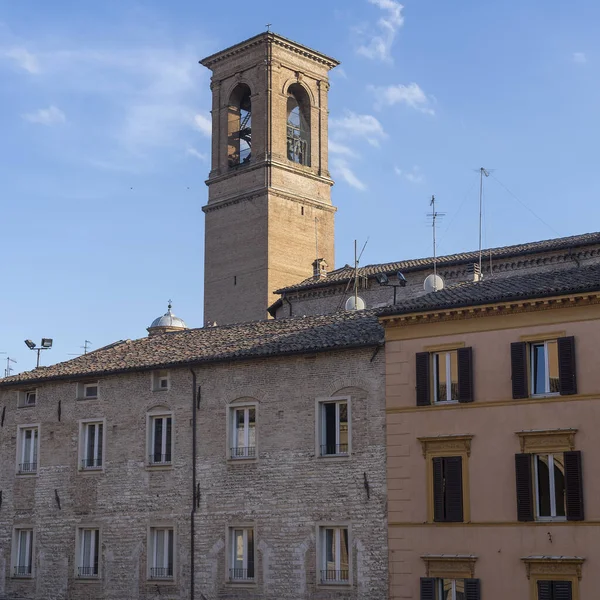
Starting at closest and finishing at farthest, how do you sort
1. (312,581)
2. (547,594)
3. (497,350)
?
1. (547,594)
2. (497,350)
3. (312,581)

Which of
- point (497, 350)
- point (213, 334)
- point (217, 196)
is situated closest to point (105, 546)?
point (213, 334)

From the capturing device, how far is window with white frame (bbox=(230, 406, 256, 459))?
1195 inches

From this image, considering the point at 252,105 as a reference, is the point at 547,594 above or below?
below

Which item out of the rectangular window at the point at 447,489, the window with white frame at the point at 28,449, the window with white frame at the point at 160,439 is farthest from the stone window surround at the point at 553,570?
the window with white frame at the point at 28,449

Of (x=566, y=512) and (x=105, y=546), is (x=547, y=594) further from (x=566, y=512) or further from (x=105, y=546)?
(x=105, y=546)

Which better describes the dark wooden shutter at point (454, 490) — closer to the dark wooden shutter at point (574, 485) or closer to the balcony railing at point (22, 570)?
the dark wooden shutter at point (574, 485)

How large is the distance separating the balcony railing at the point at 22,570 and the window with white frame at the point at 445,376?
14.4m

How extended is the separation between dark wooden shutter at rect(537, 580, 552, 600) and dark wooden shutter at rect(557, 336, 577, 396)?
407 cm

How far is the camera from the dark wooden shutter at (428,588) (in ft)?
85.5

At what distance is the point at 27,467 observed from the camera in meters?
35.1

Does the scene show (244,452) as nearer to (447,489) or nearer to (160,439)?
(160,439)

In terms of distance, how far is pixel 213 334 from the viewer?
34625 mm

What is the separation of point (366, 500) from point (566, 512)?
203 inches

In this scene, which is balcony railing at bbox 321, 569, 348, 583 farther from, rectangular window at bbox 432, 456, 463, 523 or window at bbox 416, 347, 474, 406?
window at bbox 416, 347, 474, 406
